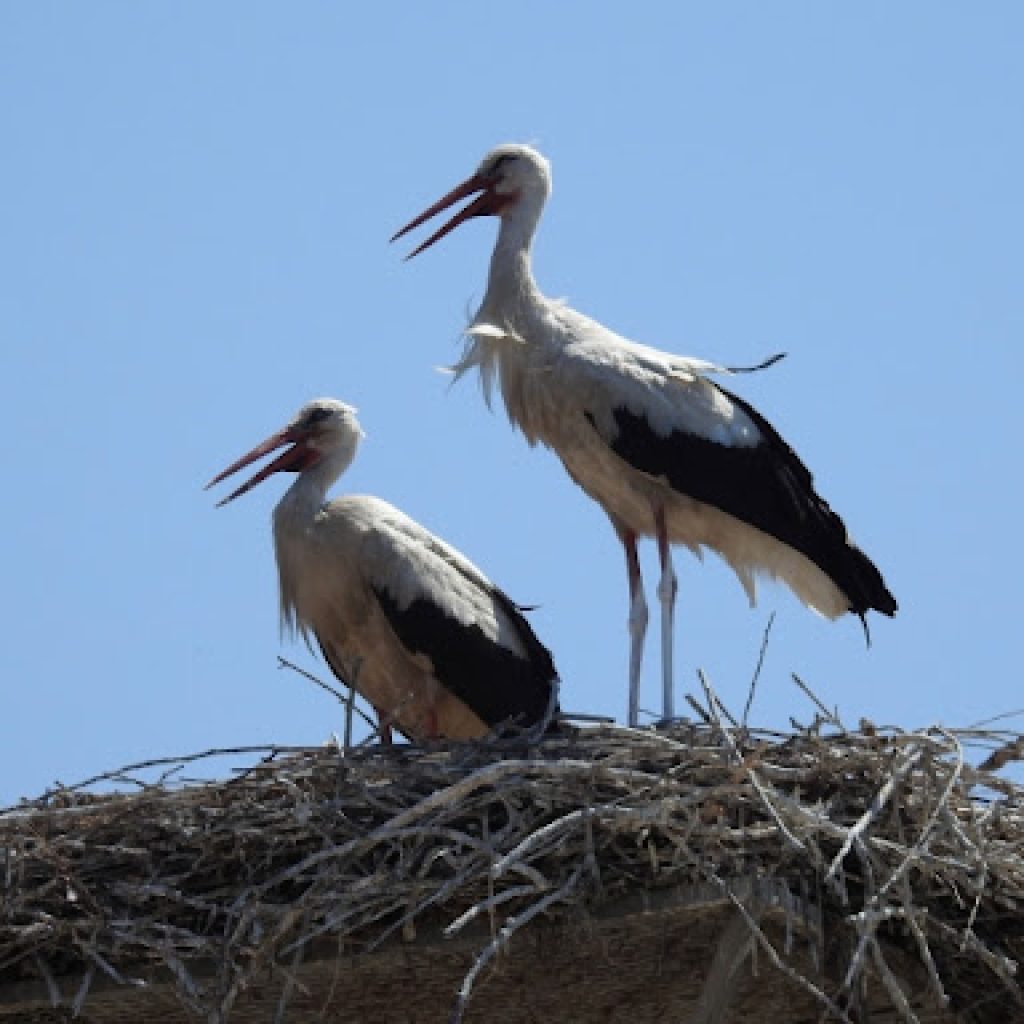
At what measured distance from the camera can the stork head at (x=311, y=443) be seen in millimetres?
9617

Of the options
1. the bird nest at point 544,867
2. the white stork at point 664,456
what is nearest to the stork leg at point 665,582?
the white stork at point 664,456

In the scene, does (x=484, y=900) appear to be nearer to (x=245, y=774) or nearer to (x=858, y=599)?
(x=245, y=774)

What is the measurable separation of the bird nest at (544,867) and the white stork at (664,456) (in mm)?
2097

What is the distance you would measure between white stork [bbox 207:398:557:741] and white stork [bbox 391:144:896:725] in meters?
0.37

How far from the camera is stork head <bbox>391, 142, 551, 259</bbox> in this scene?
9.69m

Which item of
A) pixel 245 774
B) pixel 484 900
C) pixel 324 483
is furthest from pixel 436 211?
pixel 484 900

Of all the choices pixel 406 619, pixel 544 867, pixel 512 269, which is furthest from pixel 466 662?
pixel 544 867

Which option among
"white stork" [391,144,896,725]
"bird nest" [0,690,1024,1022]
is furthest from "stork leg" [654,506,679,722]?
"bird nest" [0,690,1024,1022]

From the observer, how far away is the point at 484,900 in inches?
247

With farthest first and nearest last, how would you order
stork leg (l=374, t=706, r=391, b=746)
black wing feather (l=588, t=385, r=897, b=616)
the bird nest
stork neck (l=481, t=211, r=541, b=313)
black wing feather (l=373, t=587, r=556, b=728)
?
stork neck (l=481, t=211, r=541, b=313) → black wing feather (l=373, t=587, r=556, b=728) → black wing feather (l=588, t=385, r=897, b=616) → stork leg (l=374, t=706, r=391, b=746) → the bird nest

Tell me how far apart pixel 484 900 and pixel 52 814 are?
1.13 m

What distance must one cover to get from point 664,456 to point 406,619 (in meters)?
0.86

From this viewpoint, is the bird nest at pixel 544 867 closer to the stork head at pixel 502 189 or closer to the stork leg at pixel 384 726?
the stork leg at pixel 384 726

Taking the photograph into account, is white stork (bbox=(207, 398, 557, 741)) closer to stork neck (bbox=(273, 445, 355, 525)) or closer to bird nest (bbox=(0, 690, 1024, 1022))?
stork neck (bbox=(273, 445, 355, 525))
